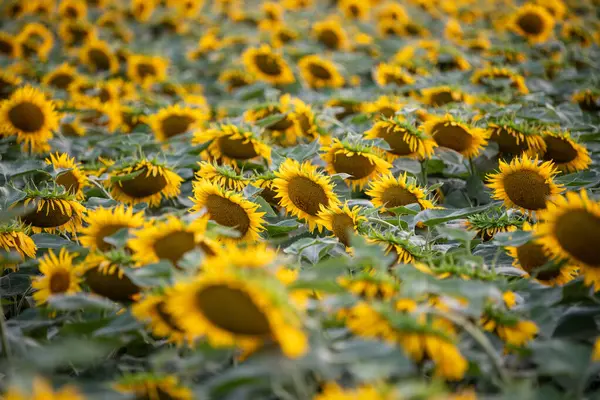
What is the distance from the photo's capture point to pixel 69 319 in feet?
4.19

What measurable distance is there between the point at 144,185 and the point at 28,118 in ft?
2.16

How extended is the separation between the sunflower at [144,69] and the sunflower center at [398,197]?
7.40 feet

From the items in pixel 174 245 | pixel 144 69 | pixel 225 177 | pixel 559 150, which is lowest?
pixel 144 69

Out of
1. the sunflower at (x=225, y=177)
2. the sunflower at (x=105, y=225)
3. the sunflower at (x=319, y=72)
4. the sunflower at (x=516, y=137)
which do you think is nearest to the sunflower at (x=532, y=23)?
the sunflower at (x=319, y=72)

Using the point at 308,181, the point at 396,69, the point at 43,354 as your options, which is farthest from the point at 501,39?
the point at 43,354

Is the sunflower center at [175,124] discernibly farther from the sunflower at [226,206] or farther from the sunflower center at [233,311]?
the sunflower center at [233,311]

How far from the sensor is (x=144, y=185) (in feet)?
6.10

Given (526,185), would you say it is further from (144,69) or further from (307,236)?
(144,69)

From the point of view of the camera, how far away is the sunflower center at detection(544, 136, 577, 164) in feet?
6.56

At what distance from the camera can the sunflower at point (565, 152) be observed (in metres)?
2.00

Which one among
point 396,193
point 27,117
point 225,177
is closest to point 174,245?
point 225,177

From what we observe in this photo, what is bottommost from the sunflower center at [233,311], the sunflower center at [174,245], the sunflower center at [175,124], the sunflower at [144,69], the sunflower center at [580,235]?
the sunflower at [144,69]

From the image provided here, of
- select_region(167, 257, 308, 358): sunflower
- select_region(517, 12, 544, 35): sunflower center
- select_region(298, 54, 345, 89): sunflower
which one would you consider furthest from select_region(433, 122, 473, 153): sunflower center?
select_region(517, 12, 544, 35): sunflower center

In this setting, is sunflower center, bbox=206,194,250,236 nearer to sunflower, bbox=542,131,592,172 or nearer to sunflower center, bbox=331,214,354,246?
sunflower center, bbox=331,214,354,246
